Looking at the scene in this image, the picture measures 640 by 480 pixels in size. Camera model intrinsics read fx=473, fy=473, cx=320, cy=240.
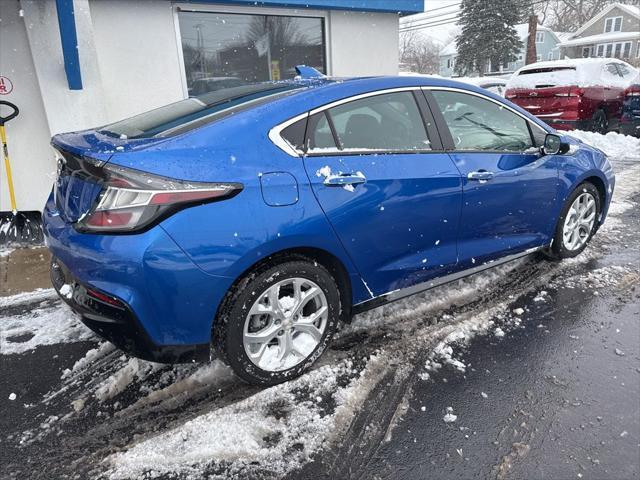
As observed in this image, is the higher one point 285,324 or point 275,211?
point 275,211

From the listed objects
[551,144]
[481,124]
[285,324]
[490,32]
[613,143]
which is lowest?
[613,143]

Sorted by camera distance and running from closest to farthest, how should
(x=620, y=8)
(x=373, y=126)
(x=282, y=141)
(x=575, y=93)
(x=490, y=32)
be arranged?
(x=282, y=141) < (x=373, y=126) < (x=575, y=93) < (x=490, y=32) < (x=620, y=8)

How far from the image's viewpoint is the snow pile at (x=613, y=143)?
962 cm

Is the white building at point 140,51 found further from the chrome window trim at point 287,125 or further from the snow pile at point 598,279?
the snow pile at point 598,279

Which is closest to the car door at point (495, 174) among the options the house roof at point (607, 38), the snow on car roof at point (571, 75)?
the snow on car roof at point (571, 75)

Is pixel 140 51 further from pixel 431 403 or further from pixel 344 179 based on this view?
pixel 431 403

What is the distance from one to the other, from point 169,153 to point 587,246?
13.7ft

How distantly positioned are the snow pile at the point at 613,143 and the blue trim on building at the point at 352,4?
5.01 m

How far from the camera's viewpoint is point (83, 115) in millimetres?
5289

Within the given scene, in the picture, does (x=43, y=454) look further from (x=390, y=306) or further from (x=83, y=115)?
(x=83, y=115)

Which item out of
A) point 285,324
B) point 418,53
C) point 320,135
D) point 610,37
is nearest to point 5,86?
point 320,135

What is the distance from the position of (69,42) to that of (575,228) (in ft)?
17.2

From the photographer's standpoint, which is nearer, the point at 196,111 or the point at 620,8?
the point at 196,111

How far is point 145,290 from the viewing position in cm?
213
